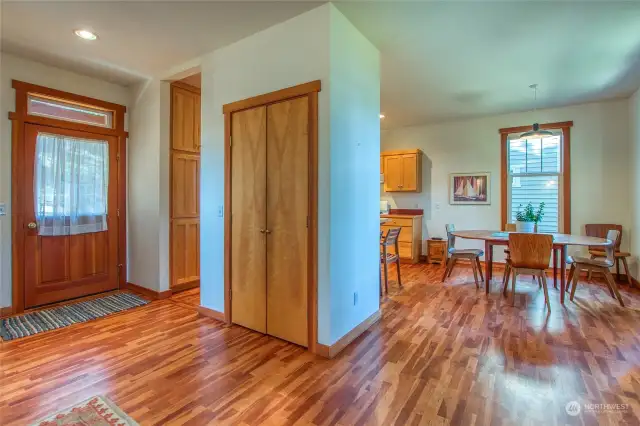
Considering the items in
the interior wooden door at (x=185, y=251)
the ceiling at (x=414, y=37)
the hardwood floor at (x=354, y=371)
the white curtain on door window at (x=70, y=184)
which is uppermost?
the ceiling at (x=414, y=37)

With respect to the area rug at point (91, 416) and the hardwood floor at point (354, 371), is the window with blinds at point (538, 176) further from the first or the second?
the area rug at point (91, 416)

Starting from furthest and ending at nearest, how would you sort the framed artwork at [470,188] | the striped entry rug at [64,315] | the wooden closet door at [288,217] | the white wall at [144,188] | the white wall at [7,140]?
1. the framed artwork at [470,188]
2. the white wall at [144,188]
3. the white wall at [7,140]
4. the striped entry rug at [64,315]
5. the wooden closet door at [288,217]

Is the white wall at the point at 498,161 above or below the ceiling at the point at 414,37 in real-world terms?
below

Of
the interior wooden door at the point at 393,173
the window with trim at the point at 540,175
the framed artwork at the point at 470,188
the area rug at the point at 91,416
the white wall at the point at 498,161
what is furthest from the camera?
the interior wooden door at the point at 393,173

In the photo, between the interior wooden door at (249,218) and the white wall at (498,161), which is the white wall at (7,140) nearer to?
the interior wooden door at (249,218)

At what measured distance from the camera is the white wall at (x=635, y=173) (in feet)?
14.6

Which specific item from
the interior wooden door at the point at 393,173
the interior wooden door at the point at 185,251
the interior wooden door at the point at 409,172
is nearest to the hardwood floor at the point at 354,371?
the interior wooden door at the point at 185,251

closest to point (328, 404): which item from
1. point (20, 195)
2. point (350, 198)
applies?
point (350, 198)

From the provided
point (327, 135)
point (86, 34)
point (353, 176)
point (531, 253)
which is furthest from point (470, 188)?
point (86, 34)

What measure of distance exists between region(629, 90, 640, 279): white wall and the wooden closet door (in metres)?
4.87

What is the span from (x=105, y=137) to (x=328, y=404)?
4.19 meters

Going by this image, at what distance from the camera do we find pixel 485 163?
5.87 m

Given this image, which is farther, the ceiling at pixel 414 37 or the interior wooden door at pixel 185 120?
the interior wooden door at pixel 185 120

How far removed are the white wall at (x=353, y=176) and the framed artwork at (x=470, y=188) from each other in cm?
353
